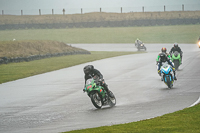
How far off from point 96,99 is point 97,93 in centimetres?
18

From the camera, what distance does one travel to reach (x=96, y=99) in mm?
13625

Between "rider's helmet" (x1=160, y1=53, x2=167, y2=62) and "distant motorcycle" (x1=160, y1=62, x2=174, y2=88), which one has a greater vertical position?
"rider's helmet" (x1=160, y1=53, x2=167, y2=62)

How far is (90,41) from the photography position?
66500 millimetres

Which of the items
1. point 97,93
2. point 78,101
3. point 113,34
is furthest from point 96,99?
point 113,34

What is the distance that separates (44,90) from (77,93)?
6.16 ft

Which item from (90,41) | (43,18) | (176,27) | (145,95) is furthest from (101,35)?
(145,95)

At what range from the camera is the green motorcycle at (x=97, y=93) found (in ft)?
43.9

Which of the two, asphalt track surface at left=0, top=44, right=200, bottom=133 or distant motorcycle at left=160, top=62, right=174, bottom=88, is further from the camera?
distant motorcycle at left=160, top=62, right=174, bottom=88

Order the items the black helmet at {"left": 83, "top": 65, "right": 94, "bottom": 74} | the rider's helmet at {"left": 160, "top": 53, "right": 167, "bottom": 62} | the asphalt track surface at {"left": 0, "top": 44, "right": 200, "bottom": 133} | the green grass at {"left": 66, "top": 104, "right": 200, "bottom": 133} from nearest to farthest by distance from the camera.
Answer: the green grass at {"left": 66, "top": 104, "right": 200, "bottom": 133} < the asphalt track surface at {"left": 0, "top": 44, "right": 200, "bottom": 133} < the black helmet at {"left": 83, "top": 65, "right": 94, "bottom": 74} < the rider's helmet at {"left": 160, "top": 53, "right": 167, "bottom": 62}

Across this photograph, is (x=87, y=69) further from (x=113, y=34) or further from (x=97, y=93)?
(x=113, y=34)

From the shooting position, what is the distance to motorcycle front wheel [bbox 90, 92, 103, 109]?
13.4 meters

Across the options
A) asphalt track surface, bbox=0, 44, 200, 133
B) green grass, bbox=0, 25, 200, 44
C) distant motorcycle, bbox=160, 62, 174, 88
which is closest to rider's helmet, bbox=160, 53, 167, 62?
asphalt track surface, bbox=0, 44, 200, 133

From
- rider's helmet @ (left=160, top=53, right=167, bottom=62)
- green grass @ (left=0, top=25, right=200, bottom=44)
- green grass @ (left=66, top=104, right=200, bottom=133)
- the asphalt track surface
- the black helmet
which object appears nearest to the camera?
green grass @ (left=66, top=104, right=200, bottom=133)

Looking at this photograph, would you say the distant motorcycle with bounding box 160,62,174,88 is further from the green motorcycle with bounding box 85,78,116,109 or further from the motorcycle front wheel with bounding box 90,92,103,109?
the motorcycle front wheel with bounding box 90,92,103,109
